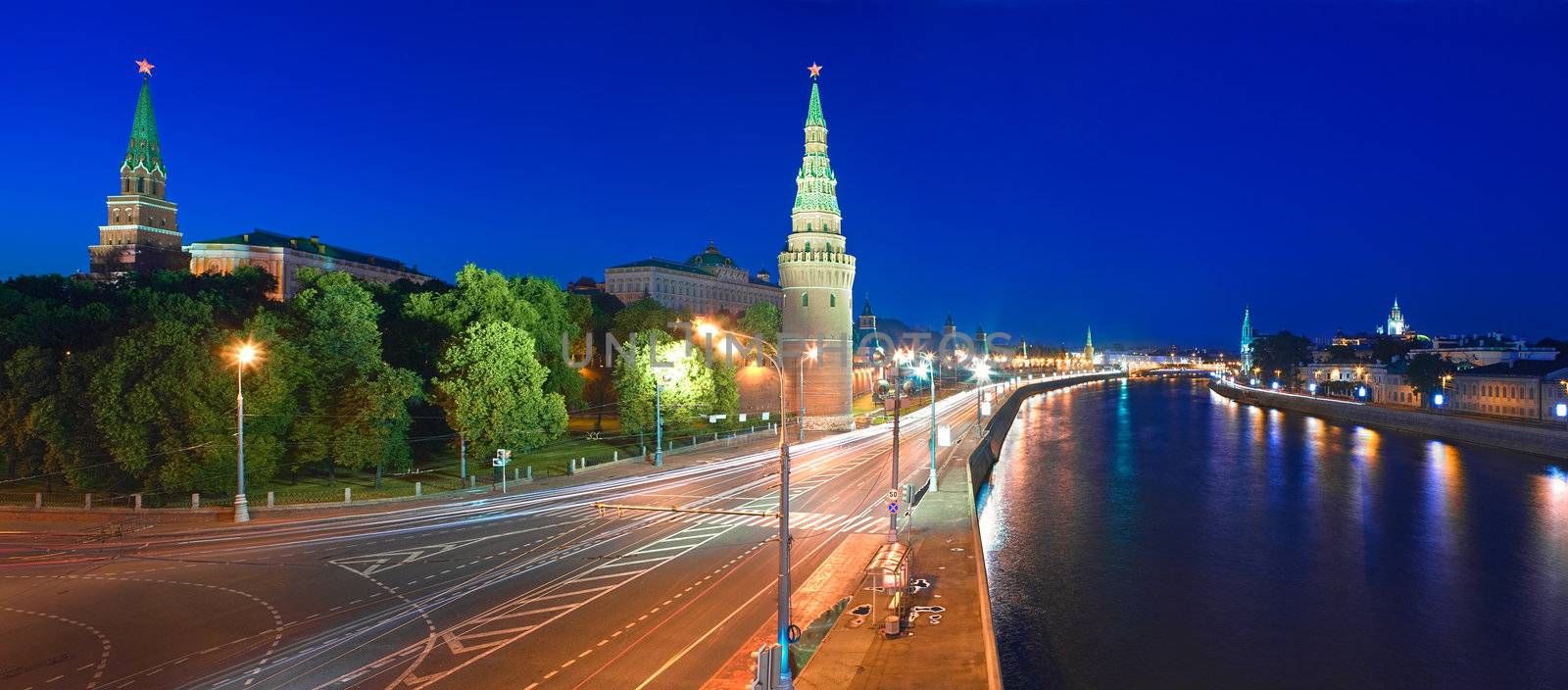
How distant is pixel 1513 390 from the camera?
92.6 metres

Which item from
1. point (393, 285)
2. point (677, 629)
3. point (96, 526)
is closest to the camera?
point (677, 629)

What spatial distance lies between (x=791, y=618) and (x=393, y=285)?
52.4 metres

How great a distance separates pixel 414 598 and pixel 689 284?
149503 mm

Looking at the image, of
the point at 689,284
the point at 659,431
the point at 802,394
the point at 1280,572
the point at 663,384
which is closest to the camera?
the point at 1280,572

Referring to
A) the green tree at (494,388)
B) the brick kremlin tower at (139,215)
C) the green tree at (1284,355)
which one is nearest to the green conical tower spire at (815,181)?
the green tree at (494,388)

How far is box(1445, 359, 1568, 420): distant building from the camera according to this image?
86500mm

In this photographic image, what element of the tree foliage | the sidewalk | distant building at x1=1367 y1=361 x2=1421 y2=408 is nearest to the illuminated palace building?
the sidewalk

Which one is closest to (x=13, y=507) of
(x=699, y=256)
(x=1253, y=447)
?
(x=1253, y=447)

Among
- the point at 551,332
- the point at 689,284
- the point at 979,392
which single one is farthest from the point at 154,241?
the point at 979,392

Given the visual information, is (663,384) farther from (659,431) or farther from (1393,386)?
(1393,386)

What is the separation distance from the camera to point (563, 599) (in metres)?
22.8

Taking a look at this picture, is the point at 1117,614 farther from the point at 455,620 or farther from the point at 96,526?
the point at 96,526

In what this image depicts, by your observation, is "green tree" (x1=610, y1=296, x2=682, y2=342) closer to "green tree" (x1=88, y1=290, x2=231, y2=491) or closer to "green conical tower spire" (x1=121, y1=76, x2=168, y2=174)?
"green tree" (x1=88, y1=290, x2=231, y2=491)

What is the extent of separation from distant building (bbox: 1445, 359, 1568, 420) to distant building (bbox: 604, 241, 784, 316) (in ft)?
298
